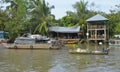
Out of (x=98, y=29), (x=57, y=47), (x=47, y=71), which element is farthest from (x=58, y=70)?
(x=98, y=29)

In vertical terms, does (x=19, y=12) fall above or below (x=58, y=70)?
above

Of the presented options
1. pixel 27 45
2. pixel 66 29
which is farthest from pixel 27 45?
pixel 66 29

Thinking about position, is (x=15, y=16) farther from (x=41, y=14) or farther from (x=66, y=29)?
(x=66, y=29)

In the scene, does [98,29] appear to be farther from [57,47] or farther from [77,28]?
[57,47]

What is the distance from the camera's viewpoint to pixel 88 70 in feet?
84.4

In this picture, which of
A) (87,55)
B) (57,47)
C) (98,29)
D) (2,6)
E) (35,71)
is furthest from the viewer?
(2,6)

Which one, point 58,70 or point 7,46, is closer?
point 58,70

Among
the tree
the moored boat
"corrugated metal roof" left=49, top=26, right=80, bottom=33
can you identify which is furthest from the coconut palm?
the moored boat

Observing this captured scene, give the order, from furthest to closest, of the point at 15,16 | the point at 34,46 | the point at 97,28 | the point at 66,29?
1. the point at 66,29
2. the point at 15,16
3. the point at 97,28
4. the point at 34,46

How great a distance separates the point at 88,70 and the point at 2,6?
4826cm

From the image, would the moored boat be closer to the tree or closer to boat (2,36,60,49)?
boat (2,36,60,49)

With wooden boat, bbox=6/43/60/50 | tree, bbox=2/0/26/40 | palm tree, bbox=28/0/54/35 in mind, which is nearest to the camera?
wooden boat, bbox=6/43/60/50

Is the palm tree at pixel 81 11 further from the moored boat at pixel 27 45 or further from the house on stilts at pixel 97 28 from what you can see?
the moored boat at pixel 27 45

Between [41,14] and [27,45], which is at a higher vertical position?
[41,14]
